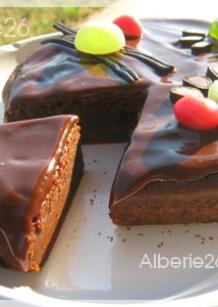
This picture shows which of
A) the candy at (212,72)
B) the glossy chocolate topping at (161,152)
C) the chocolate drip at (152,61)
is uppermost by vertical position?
the candy at (212,72)

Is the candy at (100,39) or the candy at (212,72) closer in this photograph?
the candy at (212,72)

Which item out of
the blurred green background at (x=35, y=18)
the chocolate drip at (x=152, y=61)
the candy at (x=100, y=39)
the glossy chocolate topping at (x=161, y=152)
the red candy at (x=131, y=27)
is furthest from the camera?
the blurred green background at (x=35, y=18)

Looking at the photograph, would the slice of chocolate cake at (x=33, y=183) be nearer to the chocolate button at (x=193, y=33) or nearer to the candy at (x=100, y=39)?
the candy at (x=100, y=39)

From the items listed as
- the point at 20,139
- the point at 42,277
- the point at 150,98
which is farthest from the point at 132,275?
the point at 150,98

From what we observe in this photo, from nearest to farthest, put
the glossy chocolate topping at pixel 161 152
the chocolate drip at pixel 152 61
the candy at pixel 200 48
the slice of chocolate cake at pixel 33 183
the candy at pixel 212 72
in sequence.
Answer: the slice of chocolate cake at pixel 33 183 < the glossy chocolate topping at pixel 161 152 < the candy at pixel 212 72 < the chocolate drip at pixel 152 61 < the candy at pixel 200 48

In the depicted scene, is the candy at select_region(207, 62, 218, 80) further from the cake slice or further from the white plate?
the white plate

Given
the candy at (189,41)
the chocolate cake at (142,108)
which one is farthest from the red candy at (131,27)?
the candy at (189,41)

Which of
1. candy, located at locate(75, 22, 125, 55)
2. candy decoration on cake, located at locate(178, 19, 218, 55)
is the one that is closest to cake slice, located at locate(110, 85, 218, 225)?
candy, located at locate(75, 22, 125, 55)

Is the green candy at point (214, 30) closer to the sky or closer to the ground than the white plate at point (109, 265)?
closer to the sky
